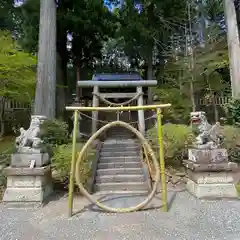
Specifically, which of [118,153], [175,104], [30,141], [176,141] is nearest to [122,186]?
[118,153]

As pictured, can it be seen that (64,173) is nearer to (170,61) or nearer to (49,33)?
(49,33)

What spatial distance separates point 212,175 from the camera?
4914 millimetres

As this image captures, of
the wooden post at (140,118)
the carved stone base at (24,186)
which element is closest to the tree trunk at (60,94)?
the wooden post at (140,118)

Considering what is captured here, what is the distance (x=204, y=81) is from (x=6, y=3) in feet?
34.8

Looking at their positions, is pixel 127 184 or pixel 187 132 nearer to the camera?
pixel 127 184

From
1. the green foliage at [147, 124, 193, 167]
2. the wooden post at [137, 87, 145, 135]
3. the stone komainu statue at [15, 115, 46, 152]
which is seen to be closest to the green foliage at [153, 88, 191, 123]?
the wooden post at [137, 87, 145, 135]

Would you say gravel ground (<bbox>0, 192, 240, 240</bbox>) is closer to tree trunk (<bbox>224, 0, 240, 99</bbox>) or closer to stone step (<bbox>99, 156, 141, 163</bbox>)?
stone step (<bbox>99, 156, 141, 163</bbox>)

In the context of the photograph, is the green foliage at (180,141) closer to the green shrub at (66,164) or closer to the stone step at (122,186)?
the stone step at (122,186)

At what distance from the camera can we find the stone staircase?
5.64 metres

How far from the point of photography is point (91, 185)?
554cm

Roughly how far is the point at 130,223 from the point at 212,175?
2144mm

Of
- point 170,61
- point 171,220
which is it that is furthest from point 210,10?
point 171,220

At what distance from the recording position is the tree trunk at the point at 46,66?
8250 millimetres

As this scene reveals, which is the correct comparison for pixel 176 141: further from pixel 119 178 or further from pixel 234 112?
pixel 234 112
